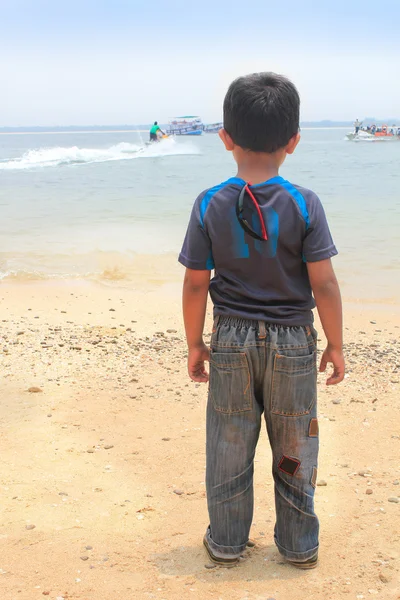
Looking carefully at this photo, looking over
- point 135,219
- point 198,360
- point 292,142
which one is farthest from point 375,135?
point 198,360

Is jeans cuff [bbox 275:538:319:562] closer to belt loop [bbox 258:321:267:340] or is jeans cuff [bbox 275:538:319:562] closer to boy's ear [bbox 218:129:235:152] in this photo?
belt loop [bbox 258:321:267:340]

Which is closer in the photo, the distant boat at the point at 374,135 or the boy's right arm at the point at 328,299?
the boy's right arm at the point at 328,299

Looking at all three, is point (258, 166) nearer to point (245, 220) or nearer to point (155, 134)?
point (245, 220)

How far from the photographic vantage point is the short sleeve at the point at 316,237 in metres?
2.30

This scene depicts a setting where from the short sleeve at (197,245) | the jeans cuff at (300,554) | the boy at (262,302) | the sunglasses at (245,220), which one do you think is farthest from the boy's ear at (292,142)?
the jeans cuff at (300,554)

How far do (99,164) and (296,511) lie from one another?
1262 inches

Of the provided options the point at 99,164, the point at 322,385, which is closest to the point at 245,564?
the point at 322,385

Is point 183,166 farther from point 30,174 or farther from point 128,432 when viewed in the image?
Answer: point 128,432

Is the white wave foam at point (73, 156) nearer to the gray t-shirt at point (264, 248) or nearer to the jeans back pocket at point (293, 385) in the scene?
the gray t-shirt at point (264, 248)

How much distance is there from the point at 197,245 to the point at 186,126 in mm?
73940

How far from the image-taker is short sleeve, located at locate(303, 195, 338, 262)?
7.54 feet

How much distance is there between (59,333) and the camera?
18.9 ft

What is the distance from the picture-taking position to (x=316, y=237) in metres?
2.30

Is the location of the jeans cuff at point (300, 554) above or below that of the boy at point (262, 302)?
below
